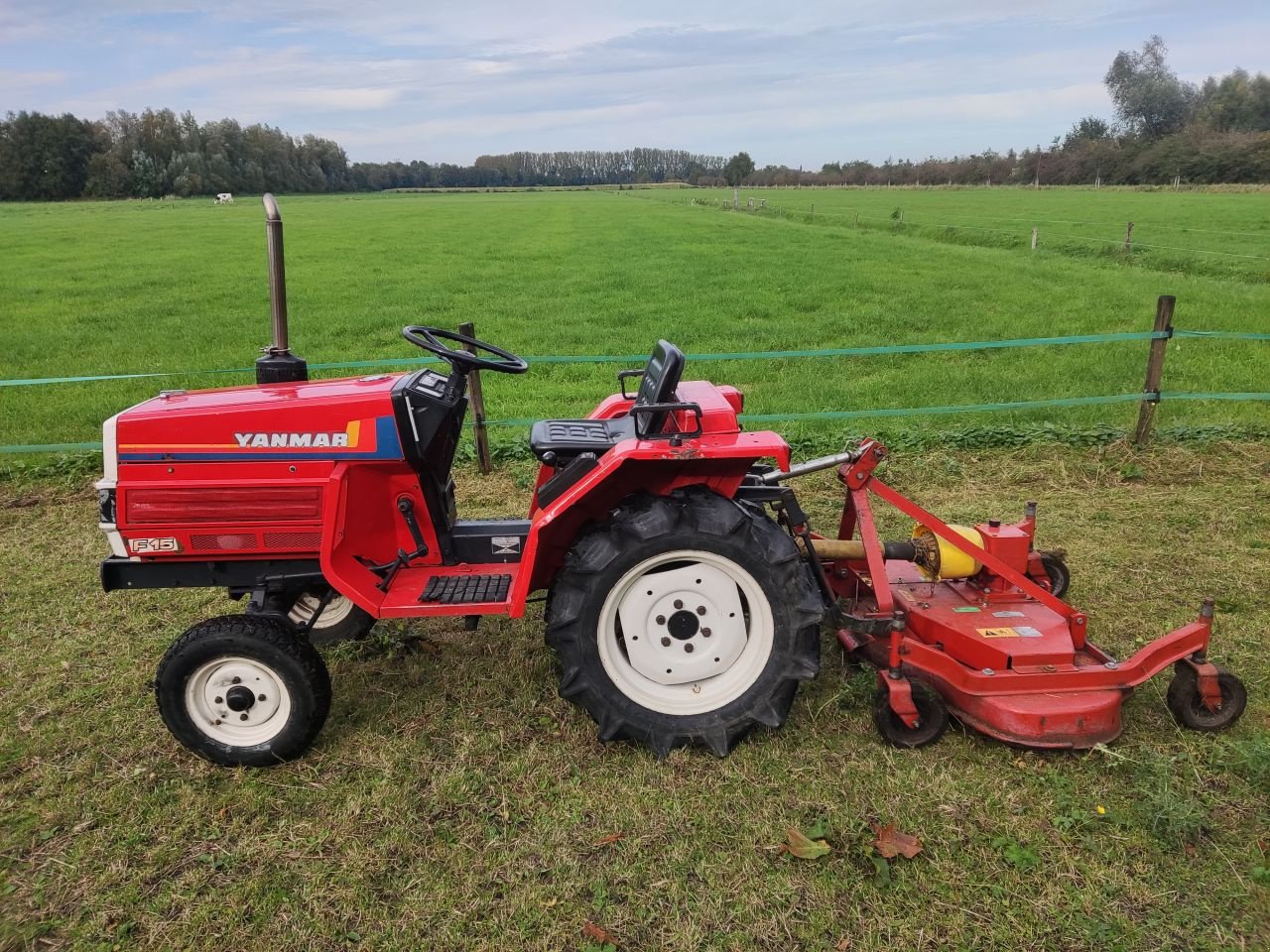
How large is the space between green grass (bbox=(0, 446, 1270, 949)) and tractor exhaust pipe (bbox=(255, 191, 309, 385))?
4.46 feet

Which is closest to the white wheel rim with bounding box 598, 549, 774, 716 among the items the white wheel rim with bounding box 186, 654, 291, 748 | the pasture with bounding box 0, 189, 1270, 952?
the pasture with bounding box 0, 189, 1270, 952

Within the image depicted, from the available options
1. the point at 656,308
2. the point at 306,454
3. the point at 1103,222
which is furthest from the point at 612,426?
the point at 1103,222

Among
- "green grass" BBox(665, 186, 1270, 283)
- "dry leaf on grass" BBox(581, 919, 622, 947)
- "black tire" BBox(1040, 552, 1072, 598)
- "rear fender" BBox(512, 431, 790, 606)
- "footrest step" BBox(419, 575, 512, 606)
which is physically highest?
"green grass" BBox(665, 186, 1270, 283)

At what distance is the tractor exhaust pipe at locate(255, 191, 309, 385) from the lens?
132 inches

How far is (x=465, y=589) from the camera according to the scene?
3.45m

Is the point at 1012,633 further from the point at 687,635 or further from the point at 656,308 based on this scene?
the point at 656,308

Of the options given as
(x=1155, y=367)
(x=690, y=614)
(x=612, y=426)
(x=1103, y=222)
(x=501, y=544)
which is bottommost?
(x=690, y=614)

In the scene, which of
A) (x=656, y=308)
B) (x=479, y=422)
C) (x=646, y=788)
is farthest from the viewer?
(x=656, y=308)

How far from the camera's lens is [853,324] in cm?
1262

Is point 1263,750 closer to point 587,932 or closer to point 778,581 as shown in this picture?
point 778,581

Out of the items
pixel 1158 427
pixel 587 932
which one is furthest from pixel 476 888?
pixel 1158 427

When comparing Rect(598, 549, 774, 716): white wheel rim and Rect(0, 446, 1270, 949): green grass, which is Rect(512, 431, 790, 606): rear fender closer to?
Rect(598, 549, 774, 716): white wheel rim

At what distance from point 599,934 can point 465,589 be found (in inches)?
55.6

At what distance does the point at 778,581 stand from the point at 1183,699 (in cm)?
165
